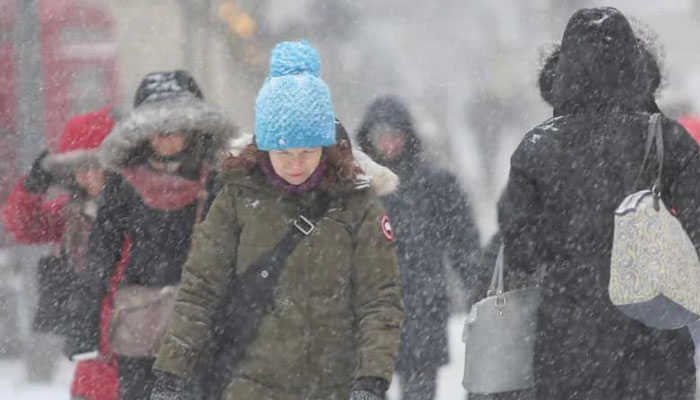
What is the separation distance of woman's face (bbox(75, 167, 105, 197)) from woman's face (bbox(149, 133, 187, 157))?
0.87 ft

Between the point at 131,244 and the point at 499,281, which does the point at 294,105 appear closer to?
the point at 499,281

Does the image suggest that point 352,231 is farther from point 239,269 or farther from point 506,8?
point 506,8

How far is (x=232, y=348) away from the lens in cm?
423

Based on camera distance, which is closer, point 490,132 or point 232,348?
point 232,348

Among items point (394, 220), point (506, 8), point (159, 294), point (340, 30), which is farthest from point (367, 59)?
point (159, 294)

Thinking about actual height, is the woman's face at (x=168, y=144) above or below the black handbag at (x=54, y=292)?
above

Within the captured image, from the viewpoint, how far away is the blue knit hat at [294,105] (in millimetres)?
4207

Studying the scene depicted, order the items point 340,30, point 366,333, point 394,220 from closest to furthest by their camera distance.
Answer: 1. point 366,333
2. point 394,220
3. point 340,30

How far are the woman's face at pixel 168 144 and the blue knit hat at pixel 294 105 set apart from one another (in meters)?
0.96

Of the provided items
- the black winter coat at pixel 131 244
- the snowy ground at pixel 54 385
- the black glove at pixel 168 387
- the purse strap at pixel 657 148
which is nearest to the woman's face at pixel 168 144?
the black winter coat at pixel 131 244

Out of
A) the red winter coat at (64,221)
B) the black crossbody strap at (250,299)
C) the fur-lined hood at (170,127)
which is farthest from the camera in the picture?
the red winter coat at (64,221)

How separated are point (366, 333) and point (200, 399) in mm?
557

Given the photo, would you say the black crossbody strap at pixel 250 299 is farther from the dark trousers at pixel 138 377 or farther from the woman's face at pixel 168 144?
the woman's face at pixel 168 144

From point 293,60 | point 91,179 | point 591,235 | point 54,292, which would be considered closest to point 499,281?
point 591,235
